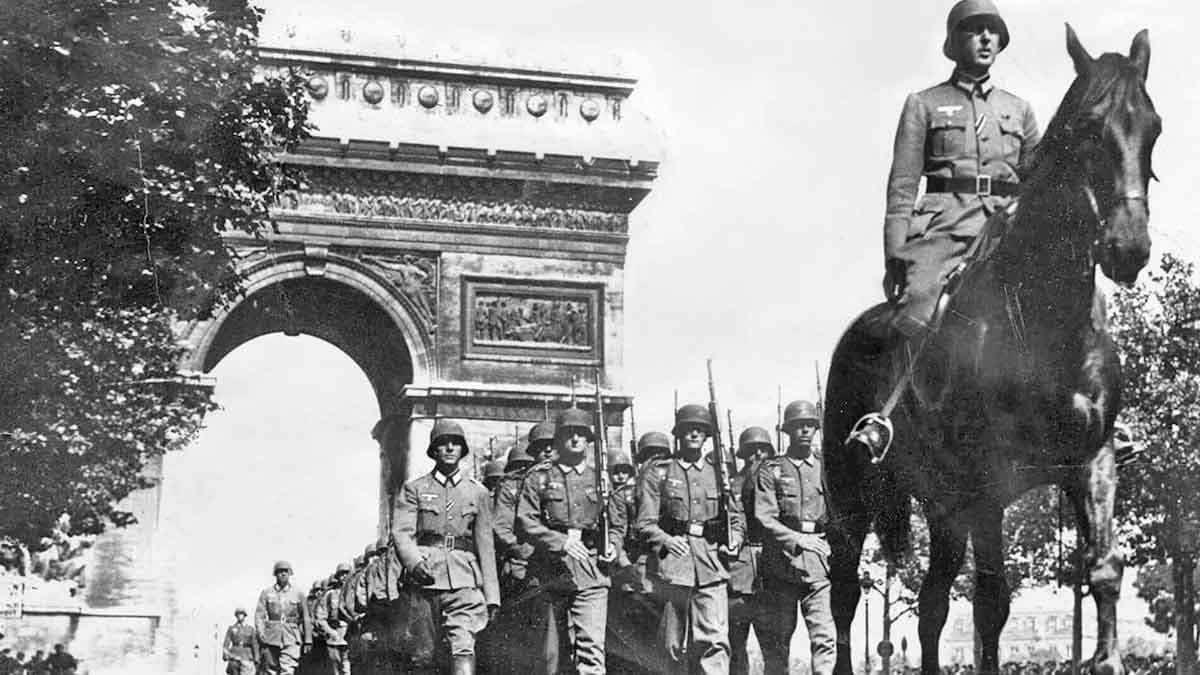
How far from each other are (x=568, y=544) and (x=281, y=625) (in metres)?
10.2

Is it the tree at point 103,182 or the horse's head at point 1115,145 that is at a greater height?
the tree at point 103,182

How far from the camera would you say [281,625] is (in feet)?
76.2

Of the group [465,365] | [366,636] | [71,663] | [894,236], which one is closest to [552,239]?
[465,365]

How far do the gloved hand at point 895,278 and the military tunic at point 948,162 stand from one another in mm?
22

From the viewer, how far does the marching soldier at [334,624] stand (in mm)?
22516

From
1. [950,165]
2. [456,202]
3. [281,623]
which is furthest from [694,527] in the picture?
[456,202]

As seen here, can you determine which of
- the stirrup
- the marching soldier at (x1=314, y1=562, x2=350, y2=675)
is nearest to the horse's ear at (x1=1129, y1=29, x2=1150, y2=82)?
the stirrup

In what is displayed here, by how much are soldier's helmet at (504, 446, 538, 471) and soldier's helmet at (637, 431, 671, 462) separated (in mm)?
1612

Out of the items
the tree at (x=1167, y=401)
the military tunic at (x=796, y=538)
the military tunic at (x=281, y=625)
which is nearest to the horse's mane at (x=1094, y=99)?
the military tunic at (x=796, y=538)

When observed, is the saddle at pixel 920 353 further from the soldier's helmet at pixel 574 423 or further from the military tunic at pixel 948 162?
the soldier's helmet at pixel 574 423

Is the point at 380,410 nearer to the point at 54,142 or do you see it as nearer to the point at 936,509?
the point at 54,142

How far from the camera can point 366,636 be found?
55.2 feet

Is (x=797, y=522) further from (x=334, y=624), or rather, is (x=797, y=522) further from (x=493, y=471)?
(x=334, y=624)

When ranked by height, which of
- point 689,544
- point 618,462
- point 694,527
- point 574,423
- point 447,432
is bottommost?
point 689,544
